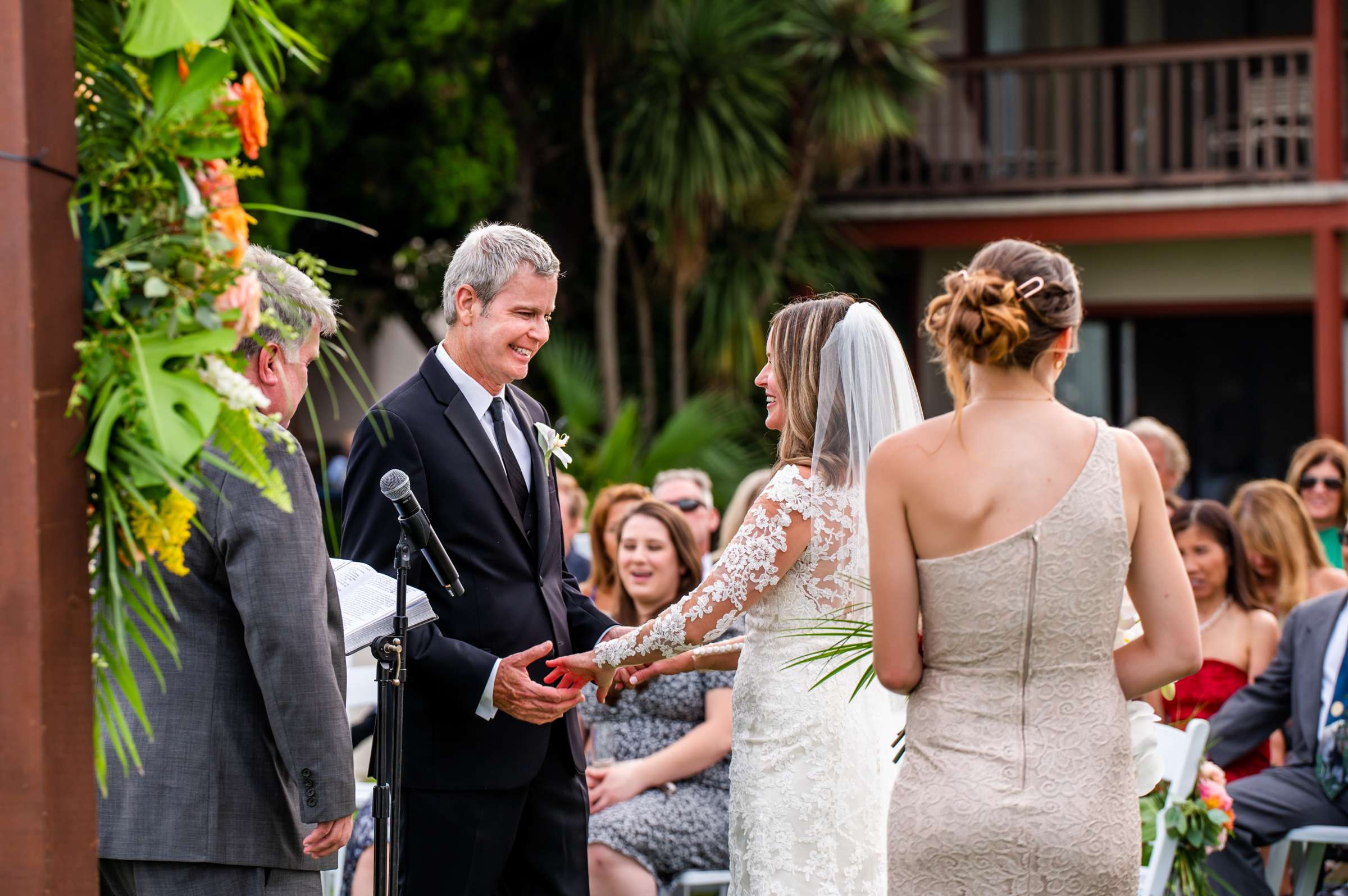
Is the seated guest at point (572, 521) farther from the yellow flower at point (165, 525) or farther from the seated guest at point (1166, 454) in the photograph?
the yellow flower at point (165, 525)

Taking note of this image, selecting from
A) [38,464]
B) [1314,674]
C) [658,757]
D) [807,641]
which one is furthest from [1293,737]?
[38,464]

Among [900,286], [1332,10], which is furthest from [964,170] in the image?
[1332,10]

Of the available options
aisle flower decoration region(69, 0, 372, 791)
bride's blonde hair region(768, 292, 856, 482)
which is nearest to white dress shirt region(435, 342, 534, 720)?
bride's blonde hair region(768, 292, 856, 482)

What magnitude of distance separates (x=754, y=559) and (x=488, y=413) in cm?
81

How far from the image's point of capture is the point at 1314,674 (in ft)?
17.5

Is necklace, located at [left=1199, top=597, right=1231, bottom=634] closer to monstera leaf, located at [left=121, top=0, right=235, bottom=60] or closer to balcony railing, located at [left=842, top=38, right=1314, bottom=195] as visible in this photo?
monstera leaf, located at [left=121, top=0, right=235, bottom=60]

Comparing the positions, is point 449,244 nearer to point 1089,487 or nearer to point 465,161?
point 465,161

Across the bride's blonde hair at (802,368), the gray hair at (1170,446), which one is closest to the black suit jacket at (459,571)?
the bride's blonde hair at (802,368)

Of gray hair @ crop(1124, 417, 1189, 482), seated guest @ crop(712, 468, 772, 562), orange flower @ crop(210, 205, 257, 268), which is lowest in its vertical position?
seated guest @ crop(712, 468, 772, 562)

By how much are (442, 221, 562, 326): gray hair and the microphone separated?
662 millimetres

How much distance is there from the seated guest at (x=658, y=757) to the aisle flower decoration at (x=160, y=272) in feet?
8.83

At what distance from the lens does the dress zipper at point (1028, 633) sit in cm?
257

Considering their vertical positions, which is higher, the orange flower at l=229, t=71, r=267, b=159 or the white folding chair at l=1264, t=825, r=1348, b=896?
the orange flower at l=229, t=71, r=267, b=159

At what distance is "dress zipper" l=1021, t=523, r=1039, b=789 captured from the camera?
2574mm
